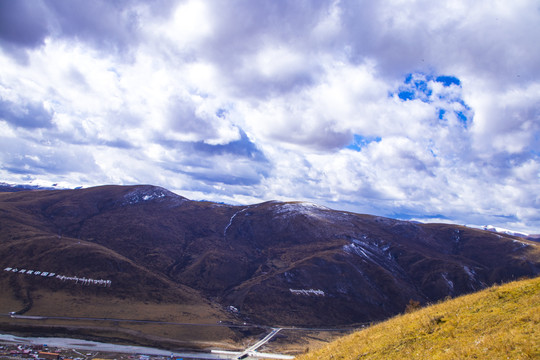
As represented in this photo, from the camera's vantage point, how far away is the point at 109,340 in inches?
3735

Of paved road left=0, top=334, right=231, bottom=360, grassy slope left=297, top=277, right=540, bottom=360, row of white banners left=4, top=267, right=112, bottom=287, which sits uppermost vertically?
grassy slope left=297, top=277, right=540, bottom=360

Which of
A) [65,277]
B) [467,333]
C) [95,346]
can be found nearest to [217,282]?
[65,277]

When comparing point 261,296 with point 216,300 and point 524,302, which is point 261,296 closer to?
point 216,300

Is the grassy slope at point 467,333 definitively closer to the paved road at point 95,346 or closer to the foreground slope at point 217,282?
the paved road at point 95,346

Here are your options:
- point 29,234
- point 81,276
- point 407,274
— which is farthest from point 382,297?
point 29,234

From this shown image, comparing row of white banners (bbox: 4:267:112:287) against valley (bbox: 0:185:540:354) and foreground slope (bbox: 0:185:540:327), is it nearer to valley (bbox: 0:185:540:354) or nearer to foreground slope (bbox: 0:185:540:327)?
valley (bbox: 0:185:540:354)

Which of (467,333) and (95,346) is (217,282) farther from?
(467,333)

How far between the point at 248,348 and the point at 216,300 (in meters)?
56.0

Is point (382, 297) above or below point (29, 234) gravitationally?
below

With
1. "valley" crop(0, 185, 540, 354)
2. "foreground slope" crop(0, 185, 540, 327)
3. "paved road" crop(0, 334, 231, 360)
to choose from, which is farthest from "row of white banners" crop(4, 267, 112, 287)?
"paved road" crop(0, 334, 231, 360)

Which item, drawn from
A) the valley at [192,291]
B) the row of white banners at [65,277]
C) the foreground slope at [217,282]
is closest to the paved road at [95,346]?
the valley at [192,291]

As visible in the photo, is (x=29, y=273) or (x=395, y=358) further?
(x=29, y=273)

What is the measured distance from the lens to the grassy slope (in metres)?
14.4

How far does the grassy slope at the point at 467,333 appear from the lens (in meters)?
14.4
